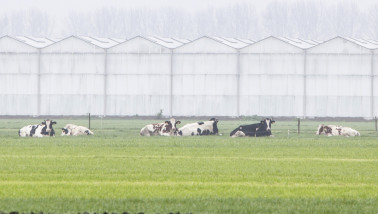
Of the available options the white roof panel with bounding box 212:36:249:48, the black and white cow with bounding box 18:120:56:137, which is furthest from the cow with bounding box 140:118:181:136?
the white roof panel with bounding box 212:36:249:48

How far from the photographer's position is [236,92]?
88.0m

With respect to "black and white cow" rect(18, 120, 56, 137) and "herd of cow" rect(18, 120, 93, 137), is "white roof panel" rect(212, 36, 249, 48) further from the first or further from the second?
"black and white cow" rect(18, 120, 56, 137)

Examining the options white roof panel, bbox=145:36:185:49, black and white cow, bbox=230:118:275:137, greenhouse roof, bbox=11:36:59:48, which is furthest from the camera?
greenhouse roof, bbox=11:36:59:48

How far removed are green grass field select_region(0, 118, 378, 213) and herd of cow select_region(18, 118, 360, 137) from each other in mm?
9793

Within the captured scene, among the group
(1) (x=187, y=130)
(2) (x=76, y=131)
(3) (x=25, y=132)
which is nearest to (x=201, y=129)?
(1) (x=187, y=130)

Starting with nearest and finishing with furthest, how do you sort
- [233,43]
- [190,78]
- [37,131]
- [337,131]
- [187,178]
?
[187,178] < [37,131] < [337,131] < [190,78] < [233,43]

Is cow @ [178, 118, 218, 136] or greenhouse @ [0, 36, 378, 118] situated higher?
greenhouse @ [0, 36, 378, 118]

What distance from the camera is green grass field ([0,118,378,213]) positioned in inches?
659

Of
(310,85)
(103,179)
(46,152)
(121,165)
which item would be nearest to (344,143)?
(46,152)

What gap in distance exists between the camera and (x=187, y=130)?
49.5 meters

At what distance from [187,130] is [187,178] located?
89.3ft

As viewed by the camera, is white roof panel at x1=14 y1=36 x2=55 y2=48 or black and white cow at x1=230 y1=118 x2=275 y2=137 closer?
black and white cow at x1=230 y1=118 x2=275 y2=137

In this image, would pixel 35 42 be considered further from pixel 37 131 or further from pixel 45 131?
pixel 37 131

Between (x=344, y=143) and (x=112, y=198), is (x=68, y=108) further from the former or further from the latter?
(x=112, y=198)
